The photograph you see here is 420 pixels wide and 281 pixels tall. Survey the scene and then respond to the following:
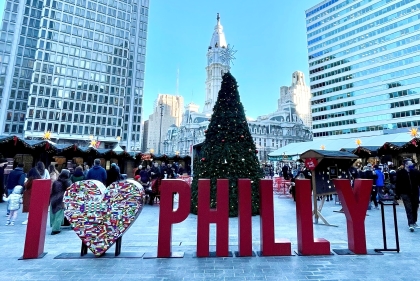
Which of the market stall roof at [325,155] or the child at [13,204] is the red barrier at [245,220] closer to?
the market stall roof at [325,155]

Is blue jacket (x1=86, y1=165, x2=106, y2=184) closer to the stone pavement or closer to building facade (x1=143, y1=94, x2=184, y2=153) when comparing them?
the stone pavement

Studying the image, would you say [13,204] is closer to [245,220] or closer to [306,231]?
[245,220]

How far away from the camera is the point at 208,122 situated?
8919 cm

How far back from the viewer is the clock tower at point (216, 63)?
108 metres

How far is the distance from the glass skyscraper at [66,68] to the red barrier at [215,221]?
5567cm

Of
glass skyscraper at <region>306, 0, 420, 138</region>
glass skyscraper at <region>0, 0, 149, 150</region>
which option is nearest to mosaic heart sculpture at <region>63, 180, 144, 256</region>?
glass skyscraper at <region>0, 0, 149, 150</region>

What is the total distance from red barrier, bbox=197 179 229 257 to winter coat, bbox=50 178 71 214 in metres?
4.42

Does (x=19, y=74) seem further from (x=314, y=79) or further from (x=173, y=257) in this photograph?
(x=314, y=79)

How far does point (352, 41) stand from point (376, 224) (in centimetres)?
6798

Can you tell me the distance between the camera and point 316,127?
68.2 metres

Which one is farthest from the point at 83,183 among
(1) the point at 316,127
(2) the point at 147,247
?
(1) the point at 316,127

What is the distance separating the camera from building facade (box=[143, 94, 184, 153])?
120938mm

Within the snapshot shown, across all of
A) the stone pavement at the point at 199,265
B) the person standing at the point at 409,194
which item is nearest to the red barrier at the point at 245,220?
the stone pavement at the point at 199,265

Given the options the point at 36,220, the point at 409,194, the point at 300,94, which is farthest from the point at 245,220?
the point at 300,94
